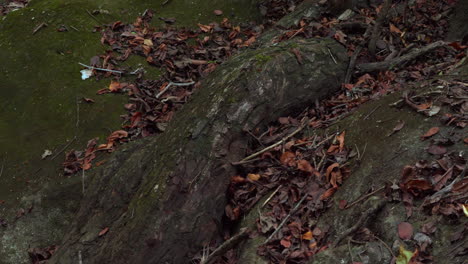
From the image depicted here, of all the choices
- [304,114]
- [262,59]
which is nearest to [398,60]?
[304,114]

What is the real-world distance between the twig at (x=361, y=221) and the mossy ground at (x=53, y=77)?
318 centimetres

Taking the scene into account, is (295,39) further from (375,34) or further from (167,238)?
(167,238)

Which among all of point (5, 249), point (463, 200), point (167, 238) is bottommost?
point (5, 249)

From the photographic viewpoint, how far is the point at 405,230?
3.18 m

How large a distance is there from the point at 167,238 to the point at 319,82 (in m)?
2.24

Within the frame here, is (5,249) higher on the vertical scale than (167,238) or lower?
lower

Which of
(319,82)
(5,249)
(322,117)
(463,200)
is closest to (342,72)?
(319,82)

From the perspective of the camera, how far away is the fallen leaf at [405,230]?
10.3 ft

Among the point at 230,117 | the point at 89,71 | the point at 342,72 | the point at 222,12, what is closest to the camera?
the point at 230,117

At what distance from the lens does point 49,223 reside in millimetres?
4945

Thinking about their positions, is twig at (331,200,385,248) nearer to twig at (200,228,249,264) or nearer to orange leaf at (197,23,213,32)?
twig at (200,228,249,264)

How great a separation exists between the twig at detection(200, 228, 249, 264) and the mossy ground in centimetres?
226

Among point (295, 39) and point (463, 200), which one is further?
point (295, 39)

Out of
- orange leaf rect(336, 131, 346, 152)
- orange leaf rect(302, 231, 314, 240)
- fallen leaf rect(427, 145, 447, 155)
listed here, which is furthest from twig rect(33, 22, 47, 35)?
fallen leaf rect(427, 145, 447, 155)
